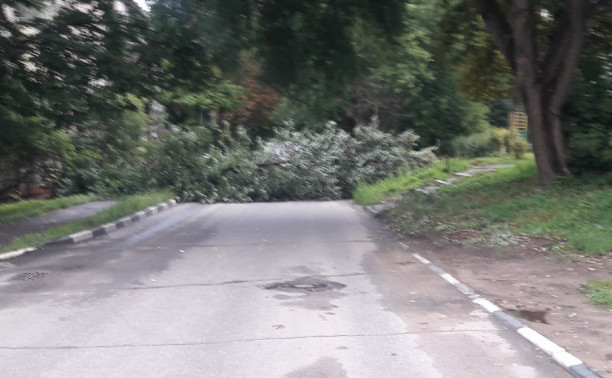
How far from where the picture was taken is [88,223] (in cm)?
1642

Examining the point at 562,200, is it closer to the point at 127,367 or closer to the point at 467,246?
the point at 467,246

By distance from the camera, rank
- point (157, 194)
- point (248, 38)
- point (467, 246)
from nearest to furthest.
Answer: point (467, 246), point (248, 38), point (157, 194)

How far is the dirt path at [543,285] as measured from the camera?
6.97 m

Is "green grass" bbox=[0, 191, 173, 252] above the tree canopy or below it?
below

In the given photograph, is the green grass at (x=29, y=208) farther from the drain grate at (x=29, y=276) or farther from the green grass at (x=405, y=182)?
the green grass at (x=405, y=182)

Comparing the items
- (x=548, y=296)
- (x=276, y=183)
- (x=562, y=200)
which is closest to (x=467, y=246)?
(x=562, y=200)

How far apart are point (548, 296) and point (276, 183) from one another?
2108cm

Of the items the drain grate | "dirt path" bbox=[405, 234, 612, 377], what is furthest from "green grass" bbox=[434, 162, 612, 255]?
the drain grate

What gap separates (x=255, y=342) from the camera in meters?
6.95

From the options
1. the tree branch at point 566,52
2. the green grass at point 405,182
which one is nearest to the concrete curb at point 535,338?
the tree branch at point 566,52

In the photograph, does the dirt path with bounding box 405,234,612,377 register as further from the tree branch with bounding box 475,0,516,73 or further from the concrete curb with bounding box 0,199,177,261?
the concrete curb with bounding box 0,199,177,261

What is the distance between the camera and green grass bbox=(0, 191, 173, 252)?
13586 millimetres

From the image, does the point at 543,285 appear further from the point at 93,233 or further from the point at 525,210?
the point at 93,233

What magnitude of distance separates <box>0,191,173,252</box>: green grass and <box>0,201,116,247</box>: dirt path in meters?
0.41
